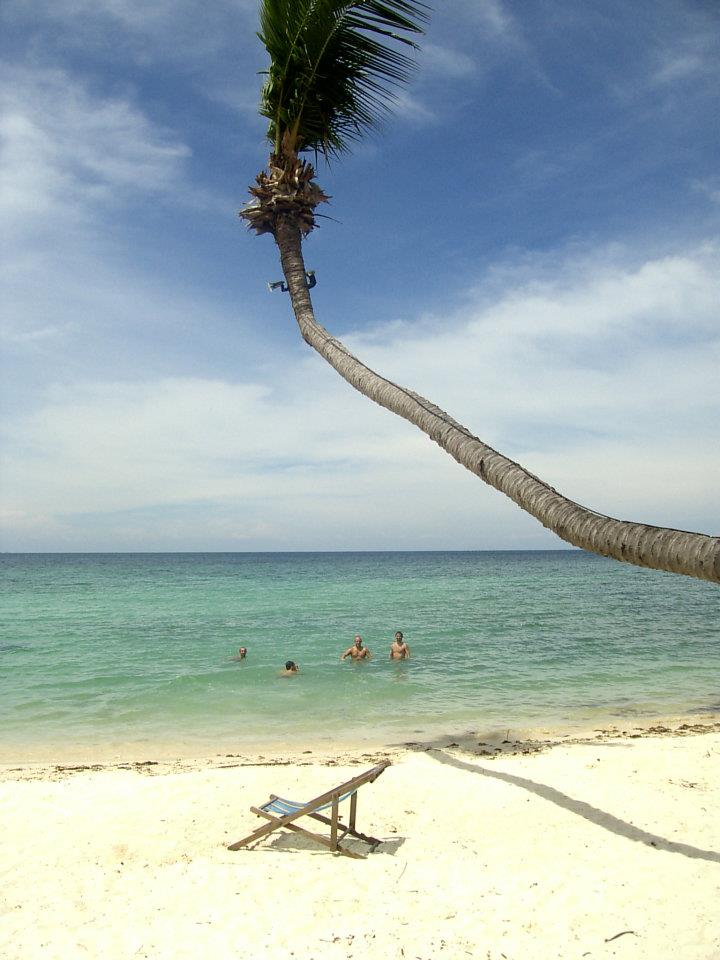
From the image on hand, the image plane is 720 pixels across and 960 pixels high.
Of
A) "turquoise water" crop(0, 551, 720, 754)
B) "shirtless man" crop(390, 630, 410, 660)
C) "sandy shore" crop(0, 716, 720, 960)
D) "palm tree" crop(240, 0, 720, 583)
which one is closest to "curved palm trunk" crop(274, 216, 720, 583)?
"palm tree" crop(240, 0, 720, 583)

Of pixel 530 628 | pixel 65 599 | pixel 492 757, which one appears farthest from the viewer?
pixel 65 599

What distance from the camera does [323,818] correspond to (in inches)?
252

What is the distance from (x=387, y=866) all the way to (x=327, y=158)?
8668 millimetres

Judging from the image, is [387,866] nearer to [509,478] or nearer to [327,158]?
[509,478]

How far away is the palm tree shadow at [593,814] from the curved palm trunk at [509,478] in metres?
4.49

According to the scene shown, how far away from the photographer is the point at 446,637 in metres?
21.6

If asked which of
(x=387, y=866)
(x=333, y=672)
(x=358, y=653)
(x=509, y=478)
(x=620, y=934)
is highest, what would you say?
(x=509, y=478)

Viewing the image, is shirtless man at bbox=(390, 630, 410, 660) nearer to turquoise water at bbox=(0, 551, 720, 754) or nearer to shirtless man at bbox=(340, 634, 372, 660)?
turquoise water at bbox=(0, 551, 720, 754)

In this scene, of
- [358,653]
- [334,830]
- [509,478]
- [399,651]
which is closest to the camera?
[509,478]

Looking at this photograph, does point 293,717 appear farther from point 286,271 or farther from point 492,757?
point 286,271

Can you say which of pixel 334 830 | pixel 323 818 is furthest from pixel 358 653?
pixel 334 830

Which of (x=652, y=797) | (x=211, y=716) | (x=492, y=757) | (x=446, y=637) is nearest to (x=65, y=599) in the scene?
(x=446, y=637)

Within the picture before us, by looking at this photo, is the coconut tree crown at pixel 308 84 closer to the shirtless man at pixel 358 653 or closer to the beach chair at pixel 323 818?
the beach chair at pixel 323 818

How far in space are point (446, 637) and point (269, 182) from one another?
17.2 meters
